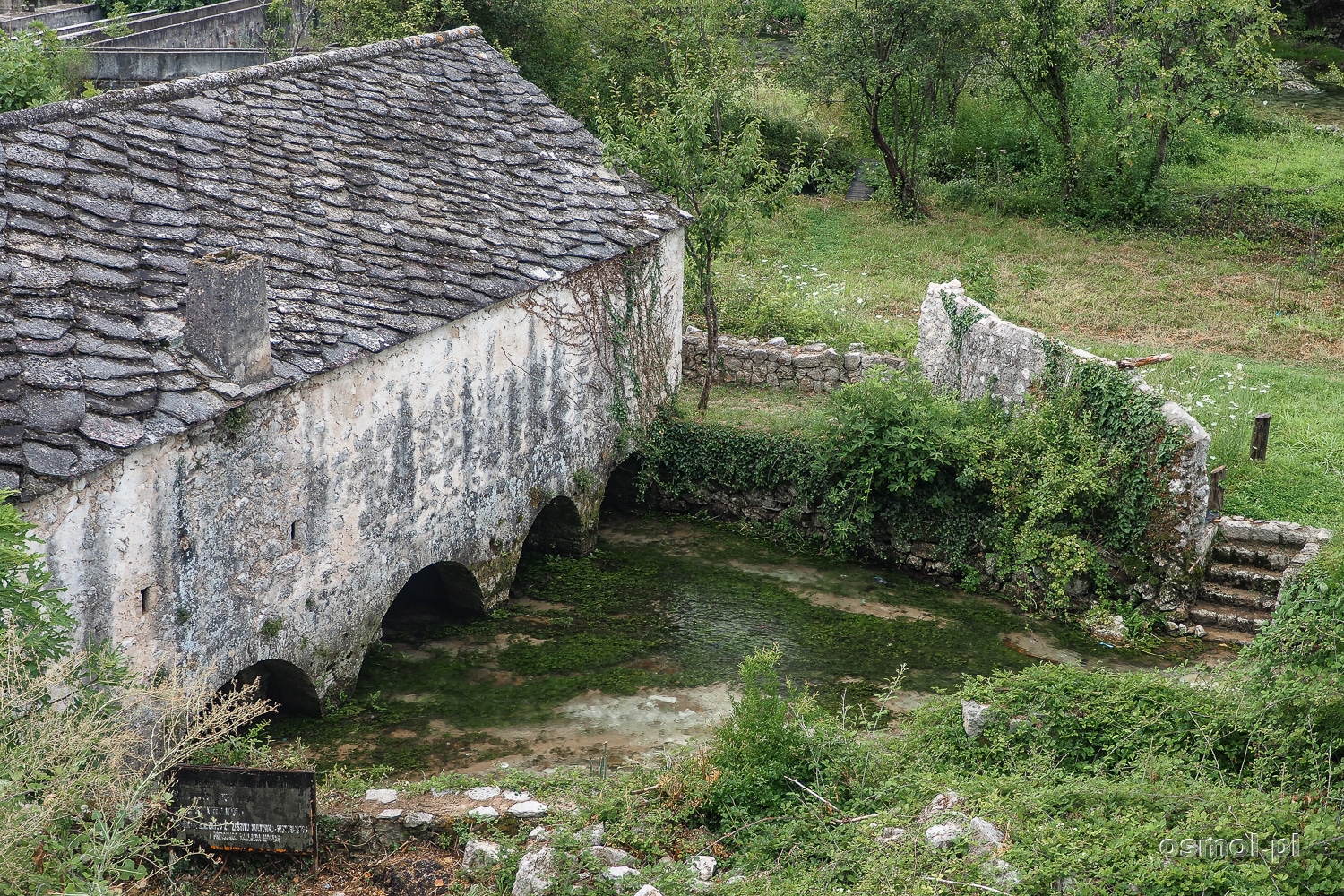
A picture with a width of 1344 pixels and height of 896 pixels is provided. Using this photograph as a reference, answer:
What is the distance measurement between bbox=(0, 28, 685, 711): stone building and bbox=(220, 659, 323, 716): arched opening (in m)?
0.05

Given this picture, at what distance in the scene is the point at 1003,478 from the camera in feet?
46.6

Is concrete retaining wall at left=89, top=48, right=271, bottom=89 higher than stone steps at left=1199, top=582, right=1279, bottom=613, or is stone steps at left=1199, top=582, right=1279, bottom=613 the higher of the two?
concrete retaining wall at left=89, top=48, right=271, bottom=89

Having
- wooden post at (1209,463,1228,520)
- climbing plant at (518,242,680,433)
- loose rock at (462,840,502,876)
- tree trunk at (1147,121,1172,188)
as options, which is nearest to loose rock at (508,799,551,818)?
loose rock at (462,840,502,876)

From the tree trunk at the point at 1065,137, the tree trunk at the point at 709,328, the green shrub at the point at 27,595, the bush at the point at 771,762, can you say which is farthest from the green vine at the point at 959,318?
the tree trunk at the point at 1065,137

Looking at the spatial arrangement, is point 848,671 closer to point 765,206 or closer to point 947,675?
point 947,675

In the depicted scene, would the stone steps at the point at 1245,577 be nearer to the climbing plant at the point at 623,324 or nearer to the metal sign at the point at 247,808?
the climbing plant at the point at 623,324

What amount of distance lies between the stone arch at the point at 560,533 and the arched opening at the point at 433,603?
1.28 m

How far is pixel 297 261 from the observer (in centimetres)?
1166

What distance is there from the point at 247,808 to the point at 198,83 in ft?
23.8

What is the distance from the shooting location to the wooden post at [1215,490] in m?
14.1

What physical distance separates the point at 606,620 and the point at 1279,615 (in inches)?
261

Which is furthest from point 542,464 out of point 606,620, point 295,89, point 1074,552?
point 1074,552

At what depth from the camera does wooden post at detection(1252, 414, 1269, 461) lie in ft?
51.4

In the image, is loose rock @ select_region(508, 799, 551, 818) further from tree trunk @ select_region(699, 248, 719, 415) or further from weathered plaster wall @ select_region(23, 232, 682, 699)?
tree trunk @ select_region(699, 248, 719, 415)
